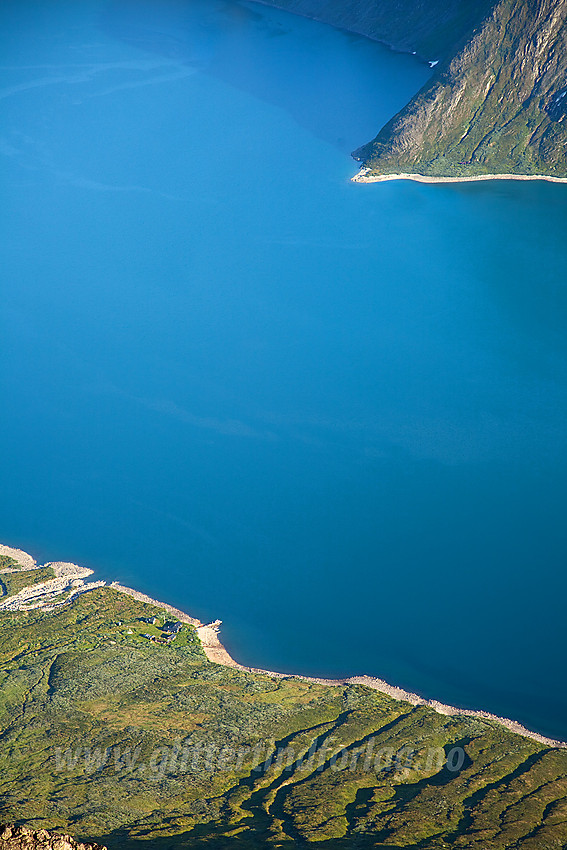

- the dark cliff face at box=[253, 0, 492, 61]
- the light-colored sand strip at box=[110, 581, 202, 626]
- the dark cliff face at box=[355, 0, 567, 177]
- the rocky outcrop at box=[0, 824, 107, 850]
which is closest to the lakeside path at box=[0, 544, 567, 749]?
the light-colored sand strip at box=[110, 581, 202, 626]

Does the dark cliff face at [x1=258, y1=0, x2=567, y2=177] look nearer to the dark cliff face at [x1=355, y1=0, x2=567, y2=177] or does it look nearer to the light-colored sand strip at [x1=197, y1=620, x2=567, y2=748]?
the dark cliff face at [x1=355, y1=0, x2=567, y2=177]

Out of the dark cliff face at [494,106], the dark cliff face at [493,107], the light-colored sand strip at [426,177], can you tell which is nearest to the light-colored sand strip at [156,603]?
the light-colored sand strip at [426,177]

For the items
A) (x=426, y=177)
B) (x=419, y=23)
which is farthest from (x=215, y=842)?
(x=419, y=23)

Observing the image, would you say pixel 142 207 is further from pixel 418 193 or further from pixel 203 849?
pixel 203 849

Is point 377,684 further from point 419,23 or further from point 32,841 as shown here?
point 419,23

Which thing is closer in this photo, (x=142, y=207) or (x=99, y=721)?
(x=99, y=721)

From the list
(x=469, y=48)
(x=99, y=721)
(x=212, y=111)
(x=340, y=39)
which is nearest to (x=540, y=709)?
(x=99, y=721)

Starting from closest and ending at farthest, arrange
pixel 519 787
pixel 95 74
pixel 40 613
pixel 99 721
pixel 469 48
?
1. pixel 519 787
2. pixel 99 721
3. pixel 40 613
4. pixel 469 48
5. pixel 95 74

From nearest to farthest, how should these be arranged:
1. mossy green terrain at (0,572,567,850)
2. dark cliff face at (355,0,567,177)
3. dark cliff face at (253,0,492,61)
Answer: mossy green terrain at (0,572,567,850)
dark cliff face at (355,0,567,177)
dark cliff face at (253,0,492,61)
